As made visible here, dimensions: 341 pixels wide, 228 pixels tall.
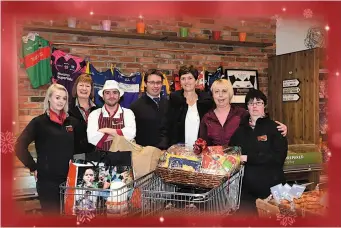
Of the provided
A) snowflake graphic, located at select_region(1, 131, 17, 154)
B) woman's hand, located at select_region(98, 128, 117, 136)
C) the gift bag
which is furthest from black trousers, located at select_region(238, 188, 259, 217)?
snowflake graphic, located at select_region(1, 131, 17, 154)

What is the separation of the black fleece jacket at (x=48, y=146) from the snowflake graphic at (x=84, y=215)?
518 millimetres

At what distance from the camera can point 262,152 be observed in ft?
7.68

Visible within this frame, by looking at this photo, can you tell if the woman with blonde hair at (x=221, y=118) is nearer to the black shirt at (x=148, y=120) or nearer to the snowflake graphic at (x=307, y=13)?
the black shirt at (x=148, y=120)

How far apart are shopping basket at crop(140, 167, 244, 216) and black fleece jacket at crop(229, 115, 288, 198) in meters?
0.35

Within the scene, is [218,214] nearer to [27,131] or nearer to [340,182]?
[340,182]

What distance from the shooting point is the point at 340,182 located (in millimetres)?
2160

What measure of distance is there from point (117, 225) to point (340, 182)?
47.3 inches

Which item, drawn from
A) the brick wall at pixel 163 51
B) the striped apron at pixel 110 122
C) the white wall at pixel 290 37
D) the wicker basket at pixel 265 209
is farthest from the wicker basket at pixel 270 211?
the white wall at pixel 290 37

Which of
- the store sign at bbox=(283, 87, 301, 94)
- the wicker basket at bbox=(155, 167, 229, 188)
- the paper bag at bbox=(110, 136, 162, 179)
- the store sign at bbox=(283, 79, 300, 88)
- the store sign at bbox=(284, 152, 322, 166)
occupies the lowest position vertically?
the store sign at bbox=(284, 152, 322, 166)

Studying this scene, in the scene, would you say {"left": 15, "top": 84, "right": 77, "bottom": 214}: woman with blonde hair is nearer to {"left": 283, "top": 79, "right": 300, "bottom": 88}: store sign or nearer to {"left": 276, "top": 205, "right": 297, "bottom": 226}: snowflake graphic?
{"left": 276, "top": 205, "right": 297, "bottom": 226}: snowflake graphic

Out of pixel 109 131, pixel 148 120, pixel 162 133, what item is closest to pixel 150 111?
pixel 148 120

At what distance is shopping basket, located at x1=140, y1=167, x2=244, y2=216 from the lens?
1.90 metres

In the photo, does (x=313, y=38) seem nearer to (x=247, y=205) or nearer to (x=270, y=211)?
(x=247, y=205)

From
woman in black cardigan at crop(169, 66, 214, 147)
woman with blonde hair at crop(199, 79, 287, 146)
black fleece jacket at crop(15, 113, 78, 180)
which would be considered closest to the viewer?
black fleece jacket at crop(15, 113, 78, 180)
